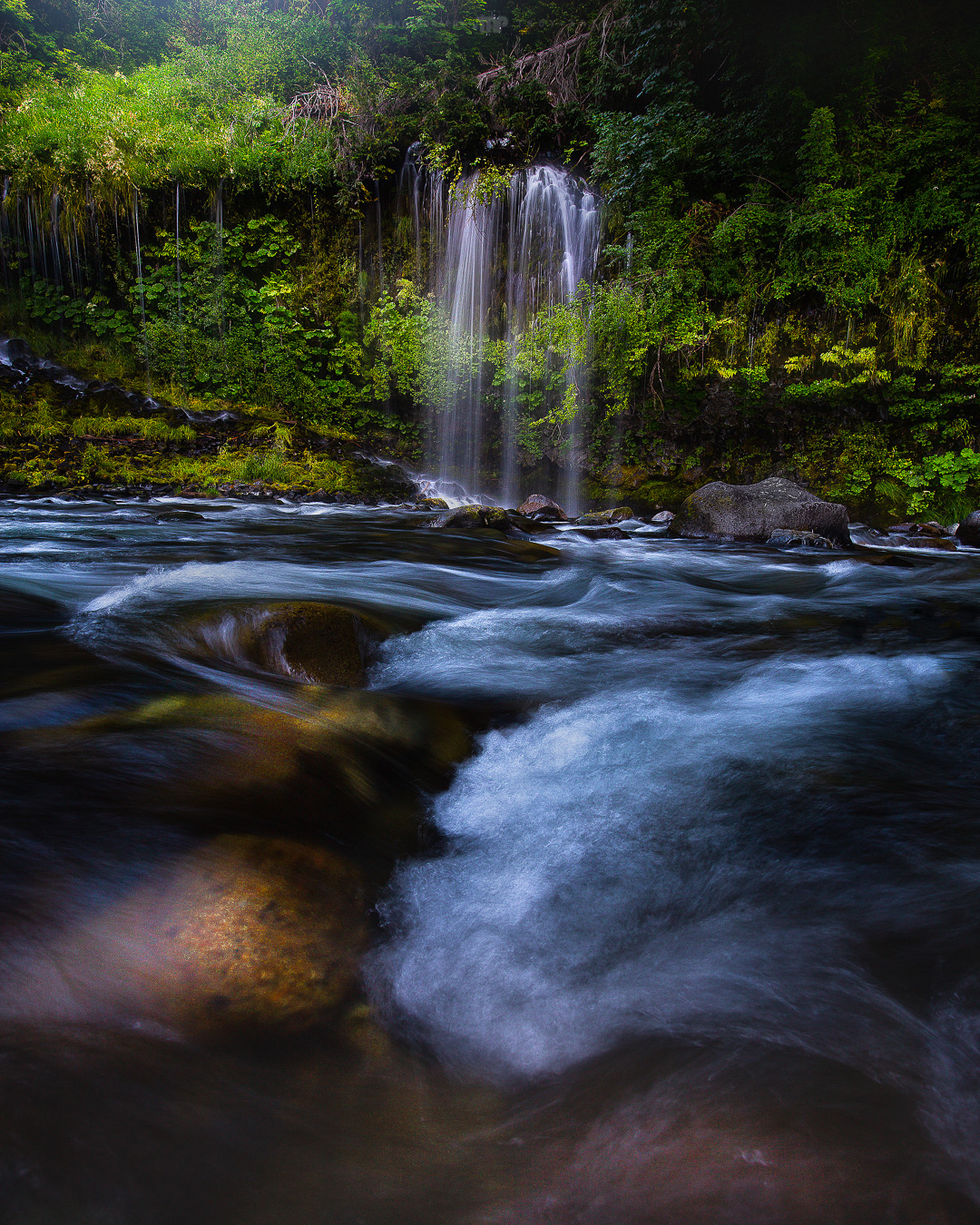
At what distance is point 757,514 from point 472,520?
11.7 ft

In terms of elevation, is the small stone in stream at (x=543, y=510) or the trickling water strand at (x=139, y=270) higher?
the trickling water strand at (x=139, y=270)

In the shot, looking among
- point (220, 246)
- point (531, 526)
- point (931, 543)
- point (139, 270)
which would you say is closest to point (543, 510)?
point (531, 526)

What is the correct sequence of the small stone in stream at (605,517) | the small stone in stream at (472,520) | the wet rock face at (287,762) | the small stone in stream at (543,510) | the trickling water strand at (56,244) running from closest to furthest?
the wet rock face at (287,762)
the small stone in stream at (472,520)
the small stone in stream at (605,517)
the small stone in stream at (543,510)
the trickling water strand at (56,244)

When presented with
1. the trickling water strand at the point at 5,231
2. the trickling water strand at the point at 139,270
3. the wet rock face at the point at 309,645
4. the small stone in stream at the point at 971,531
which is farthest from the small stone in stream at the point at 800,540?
the trickling water strand at the point at 5,231

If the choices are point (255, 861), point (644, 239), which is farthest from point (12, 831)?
point (644, 239)

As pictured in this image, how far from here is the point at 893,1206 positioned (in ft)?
2.49

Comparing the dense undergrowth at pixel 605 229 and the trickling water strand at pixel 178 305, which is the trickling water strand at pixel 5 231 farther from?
the trickling water strand at pixel 178 305

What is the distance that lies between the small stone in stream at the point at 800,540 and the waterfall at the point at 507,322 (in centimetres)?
509

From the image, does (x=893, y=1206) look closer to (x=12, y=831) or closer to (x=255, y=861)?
(x=255, y=861)

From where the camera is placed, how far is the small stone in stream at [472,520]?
26.5 ft

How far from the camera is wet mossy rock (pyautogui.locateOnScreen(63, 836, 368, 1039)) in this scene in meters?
0.99

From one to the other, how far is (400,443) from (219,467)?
149 inches

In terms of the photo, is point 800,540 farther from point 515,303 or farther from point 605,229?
point 515,303

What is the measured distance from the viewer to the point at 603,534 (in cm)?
839
